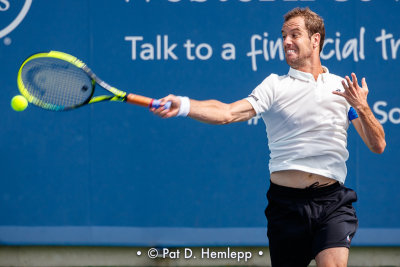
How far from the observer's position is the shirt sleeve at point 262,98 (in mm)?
3426

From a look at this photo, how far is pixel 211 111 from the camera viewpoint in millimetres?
3242

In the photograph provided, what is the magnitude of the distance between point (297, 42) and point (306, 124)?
1.65 feet

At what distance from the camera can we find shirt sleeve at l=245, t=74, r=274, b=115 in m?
3.43

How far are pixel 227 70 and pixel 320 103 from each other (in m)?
1.97

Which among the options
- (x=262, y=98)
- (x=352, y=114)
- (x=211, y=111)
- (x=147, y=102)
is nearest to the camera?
(x=147, y=102)

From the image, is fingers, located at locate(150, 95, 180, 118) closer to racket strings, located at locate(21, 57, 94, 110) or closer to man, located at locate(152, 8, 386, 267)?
man, located at locate(152, 8, 386, 267)

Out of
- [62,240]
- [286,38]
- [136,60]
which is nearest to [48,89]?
[286,38]

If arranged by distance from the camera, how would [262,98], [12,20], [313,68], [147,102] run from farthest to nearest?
[12,20] → [313,68] → [262,98] → [147,102]

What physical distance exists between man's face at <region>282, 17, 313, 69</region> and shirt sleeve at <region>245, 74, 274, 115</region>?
244 mm

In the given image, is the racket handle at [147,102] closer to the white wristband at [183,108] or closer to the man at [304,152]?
the white wristband at [183,108]

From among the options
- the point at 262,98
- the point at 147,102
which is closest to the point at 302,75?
the point at 262,98

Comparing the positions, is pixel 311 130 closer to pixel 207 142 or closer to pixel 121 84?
pixel 207 142

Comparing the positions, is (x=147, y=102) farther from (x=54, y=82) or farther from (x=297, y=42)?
(x=297, y=42)

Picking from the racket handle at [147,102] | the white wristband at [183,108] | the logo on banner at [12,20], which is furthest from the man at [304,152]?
the logo on banner at [12,20]
